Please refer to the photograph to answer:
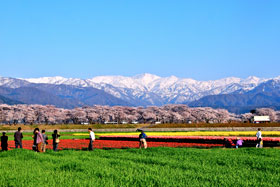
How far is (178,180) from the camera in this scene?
1530 centimetres

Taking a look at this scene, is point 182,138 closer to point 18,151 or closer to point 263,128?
point 18,151

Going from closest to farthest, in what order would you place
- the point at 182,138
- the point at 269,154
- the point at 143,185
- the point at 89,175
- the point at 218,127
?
the point at 143,185 → the point at 89,175 → the point at 269,154 → the point at 182,138 → the point at 218,127

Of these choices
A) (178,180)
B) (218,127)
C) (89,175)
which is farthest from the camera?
(218,127)

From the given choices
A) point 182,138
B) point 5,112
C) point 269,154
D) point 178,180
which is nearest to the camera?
point 178,180

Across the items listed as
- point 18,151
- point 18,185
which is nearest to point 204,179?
point 18,185

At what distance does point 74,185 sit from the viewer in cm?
1448

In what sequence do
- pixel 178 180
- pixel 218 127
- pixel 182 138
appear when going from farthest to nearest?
pixel 218 127, pixel 182 138, pixel 178 180

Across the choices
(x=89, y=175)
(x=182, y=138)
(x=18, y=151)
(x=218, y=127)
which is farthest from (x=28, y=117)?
(x=89, y=175)

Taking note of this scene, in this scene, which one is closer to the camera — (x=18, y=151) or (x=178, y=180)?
(x=178, y=180)

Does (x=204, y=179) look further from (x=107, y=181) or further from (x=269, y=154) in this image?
(x=269, y=154)

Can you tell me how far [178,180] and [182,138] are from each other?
3329 cm

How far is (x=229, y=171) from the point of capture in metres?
17.9

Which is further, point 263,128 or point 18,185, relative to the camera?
point 263,128

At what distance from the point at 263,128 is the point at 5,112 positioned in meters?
143
